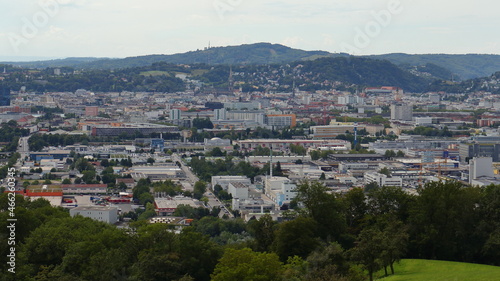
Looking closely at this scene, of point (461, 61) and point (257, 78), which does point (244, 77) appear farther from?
point (461, 61)

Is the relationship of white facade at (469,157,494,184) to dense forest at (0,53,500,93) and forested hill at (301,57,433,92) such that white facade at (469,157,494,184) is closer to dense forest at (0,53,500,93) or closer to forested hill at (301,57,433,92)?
dense forest at (0,53,500,93)

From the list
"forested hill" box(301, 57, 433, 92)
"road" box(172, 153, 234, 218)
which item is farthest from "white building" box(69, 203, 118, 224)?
"forested hill" box(301, 57, 433, 92)

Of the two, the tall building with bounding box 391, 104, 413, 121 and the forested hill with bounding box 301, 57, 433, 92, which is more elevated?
the forested hill with bounding box 301, 57, 433, 92

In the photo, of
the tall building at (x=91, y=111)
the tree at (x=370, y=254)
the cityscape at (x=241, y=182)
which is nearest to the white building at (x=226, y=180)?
the cityscape at (x=241, y=182)

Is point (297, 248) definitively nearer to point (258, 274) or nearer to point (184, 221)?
point (258, 274)

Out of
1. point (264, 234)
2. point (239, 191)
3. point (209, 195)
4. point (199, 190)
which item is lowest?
point (209, 195)

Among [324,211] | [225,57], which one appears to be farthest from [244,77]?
[324,211]

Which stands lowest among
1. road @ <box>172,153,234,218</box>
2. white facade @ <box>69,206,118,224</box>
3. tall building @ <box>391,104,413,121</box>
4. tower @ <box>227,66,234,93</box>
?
road @ <box>172,153,234,218</box>
